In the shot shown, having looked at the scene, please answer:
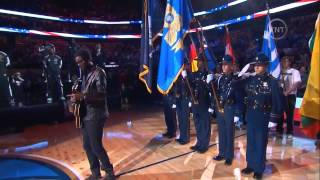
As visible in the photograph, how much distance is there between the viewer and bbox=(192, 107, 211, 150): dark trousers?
6598 millimetres

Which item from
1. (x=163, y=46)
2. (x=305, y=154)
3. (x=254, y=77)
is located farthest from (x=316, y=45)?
(x=305, y=154)

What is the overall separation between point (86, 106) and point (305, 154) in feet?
13.4

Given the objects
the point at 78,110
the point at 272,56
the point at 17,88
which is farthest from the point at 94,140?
the point at 17,88

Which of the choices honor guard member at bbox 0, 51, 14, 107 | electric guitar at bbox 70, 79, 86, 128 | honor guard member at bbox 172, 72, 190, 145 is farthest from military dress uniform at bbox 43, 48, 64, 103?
electric guitar at bbox 70, 79, 86, 128

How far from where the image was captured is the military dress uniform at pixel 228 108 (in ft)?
18.5

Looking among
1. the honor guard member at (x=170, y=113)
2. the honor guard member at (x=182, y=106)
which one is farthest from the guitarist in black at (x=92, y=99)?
the honor guard member at (x=170, y=113)

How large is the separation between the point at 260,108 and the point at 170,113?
308cm

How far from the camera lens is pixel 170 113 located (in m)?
7.85

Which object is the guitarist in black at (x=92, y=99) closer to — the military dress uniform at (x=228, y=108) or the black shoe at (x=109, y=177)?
the black shoe at (x=109, y=177)

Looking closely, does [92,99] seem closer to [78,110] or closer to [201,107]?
[78,110]

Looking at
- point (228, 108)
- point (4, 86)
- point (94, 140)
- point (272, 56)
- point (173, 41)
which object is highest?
point (173, 41)

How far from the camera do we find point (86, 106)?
192 inches

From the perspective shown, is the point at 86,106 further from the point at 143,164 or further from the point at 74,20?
the point at 74,20

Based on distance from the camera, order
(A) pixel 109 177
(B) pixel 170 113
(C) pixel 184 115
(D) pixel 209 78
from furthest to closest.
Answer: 1. (B) pixel 170 113
2. (C) pixel 184 115
3. (D) pixel 209 78
4. (A) pixel 109 177
